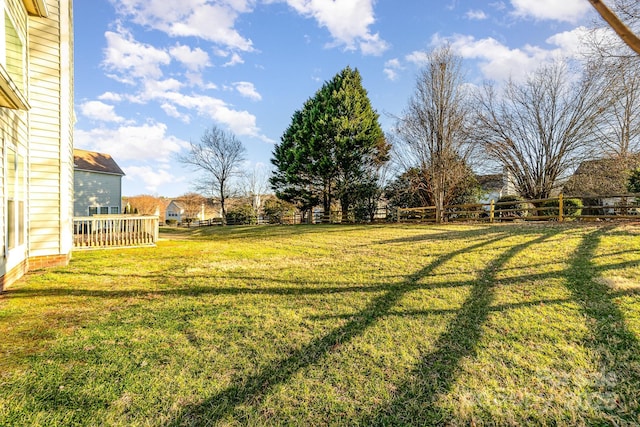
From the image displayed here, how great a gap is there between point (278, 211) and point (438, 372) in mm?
26583

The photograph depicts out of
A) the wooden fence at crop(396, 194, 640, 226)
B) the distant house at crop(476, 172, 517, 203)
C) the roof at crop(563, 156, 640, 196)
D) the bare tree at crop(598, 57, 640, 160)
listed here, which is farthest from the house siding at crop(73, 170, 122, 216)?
the roof at crop(563, 156, 640, 196)

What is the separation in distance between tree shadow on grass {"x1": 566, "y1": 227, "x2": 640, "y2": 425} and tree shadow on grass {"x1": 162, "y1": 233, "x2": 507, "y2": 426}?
2.04m

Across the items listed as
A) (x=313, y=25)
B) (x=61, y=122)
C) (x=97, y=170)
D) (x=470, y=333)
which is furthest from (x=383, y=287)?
(x=97, y=170)

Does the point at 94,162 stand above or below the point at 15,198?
above

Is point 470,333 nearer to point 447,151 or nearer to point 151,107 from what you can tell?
point 447,151

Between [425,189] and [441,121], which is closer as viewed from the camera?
[441,121]

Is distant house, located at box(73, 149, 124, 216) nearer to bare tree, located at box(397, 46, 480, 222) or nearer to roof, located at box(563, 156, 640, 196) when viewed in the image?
bare tree, located at box(397, 46, 480, 222)

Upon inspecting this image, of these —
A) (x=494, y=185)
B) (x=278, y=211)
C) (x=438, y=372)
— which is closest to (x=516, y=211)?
(x=494, y=185)

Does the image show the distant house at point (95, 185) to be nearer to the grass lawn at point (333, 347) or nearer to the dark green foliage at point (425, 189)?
A: the grass lawn at point (333, 347)

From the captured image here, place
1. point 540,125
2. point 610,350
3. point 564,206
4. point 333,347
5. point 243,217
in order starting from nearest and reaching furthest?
point 610,350 < point 333,347 < point 564,206 < point 540,125 < point 243,217

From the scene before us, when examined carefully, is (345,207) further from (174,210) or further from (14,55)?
(174,210)

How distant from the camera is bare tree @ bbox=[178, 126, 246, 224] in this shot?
2950 centimetres

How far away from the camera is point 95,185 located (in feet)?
68.2

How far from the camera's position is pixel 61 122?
6449mm
